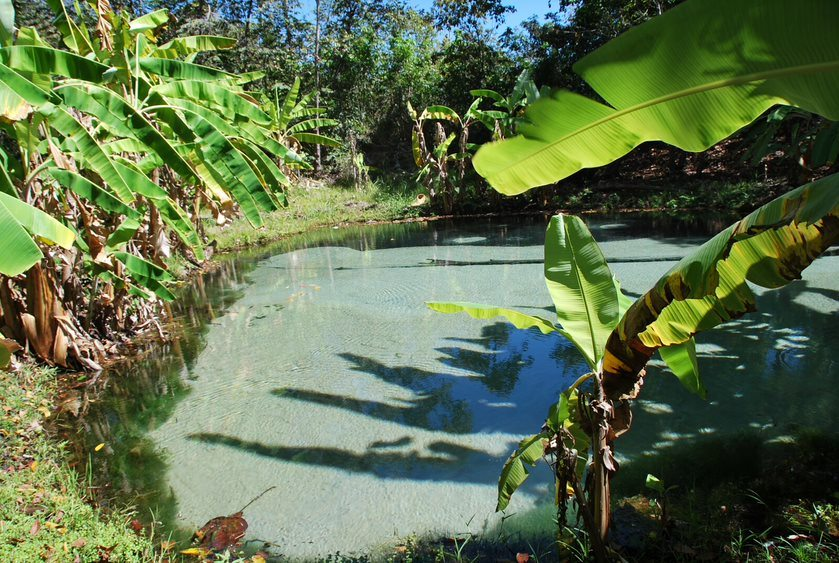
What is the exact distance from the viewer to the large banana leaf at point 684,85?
98 centimetres

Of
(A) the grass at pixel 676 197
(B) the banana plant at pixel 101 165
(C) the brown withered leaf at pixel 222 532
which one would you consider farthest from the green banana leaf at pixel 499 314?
(A) the grass at pixel 676 197

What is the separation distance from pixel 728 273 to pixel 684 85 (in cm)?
58

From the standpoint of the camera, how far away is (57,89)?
2.72 meters

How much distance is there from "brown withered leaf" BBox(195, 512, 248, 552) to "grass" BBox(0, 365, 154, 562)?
0.21m

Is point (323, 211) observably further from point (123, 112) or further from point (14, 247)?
point (14, 247)

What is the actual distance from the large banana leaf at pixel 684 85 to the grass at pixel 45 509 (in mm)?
1898

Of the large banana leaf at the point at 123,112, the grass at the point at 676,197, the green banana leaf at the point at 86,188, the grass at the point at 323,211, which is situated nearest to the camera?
the large banana leaf at the point at 123,112

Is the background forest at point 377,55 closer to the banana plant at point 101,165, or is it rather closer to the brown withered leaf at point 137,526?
the banana plant at point 101,165

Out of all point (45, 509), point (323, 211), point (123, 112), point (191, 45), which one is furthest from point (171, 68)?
point (323, 211)

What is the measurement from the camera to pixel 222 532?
2094mm

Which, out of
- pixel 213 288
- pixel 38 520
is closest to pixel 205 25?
pixel 213 288

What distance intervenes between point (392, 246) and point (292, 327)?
14.5 ft

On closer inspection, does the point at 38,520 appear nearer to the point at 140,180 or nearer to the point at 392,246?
the point at 140,180

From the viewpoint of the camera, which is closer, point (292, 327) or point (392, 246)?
point (292, 327)
